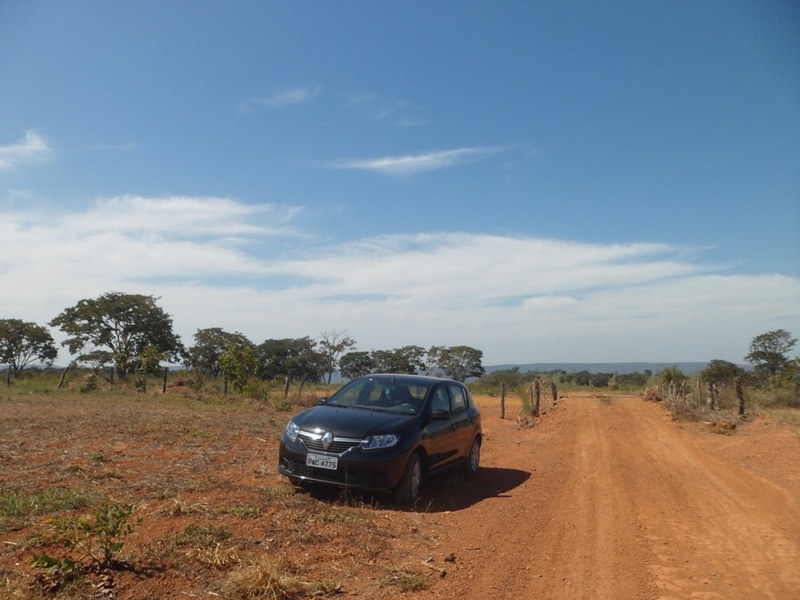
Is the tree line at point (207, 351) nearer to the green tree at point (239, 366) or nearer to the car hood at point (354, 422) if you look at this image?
the green tree at point (239, 366)

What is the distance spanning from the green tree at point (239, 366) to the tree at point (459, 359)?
38.3m

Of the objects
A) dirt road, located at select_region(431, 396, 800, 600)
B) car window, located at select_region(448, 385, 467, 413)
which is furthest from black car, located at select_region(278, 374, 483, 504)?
dirt road, located at select_region(431, 396, 800, 600)

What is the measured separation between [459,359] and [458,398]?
55.3 m

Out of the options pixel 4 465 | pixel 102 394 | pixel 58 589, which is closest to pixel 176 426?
pixel 4 465

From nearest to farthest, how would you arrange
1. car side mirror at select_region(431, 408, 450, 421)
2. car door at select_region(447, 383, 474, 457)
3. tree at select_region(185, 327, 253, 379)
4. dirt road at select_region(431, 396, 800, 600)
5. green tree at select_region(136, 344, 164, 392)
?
1. dirt road at select_region(431, 396, 800, 600)
2. car side mirror at select_region(431, 408, 450, 421)
3. car door at select_region(447, 383, 474, 457)
4. green tree at select_region(136, 344, 164, 392)
5. tree at select_region(185, 327, 253, 379)

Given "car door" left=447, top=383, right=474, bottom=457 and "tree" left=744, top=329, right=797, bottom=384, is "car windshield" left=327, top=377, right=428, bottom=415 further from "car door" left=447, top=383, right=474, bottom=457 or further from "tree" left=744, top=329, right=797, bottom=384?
"tree" left=744, top=329, right=797, bottom=384

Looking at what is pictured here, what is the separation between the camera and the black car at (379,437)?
6941 mm

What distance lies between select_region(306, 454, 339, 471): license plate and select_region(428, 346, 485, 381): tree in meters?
54.7

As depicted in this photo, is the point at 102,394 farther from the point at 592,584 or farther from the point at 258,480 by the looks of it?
the point at 592,584

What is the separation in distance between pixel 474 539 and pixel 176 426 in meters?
8.55

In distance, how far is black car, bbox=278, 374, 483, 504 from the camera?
22.8 feet

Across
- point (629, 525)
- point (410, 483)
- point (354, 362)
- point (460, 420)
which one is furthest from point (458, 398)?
point (354, 362)

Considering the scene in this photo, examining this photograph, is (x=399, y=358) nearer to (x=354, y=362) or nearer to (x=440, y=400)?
(x=354, y=362)

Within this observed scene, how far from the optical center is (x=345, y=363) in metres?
62.3
